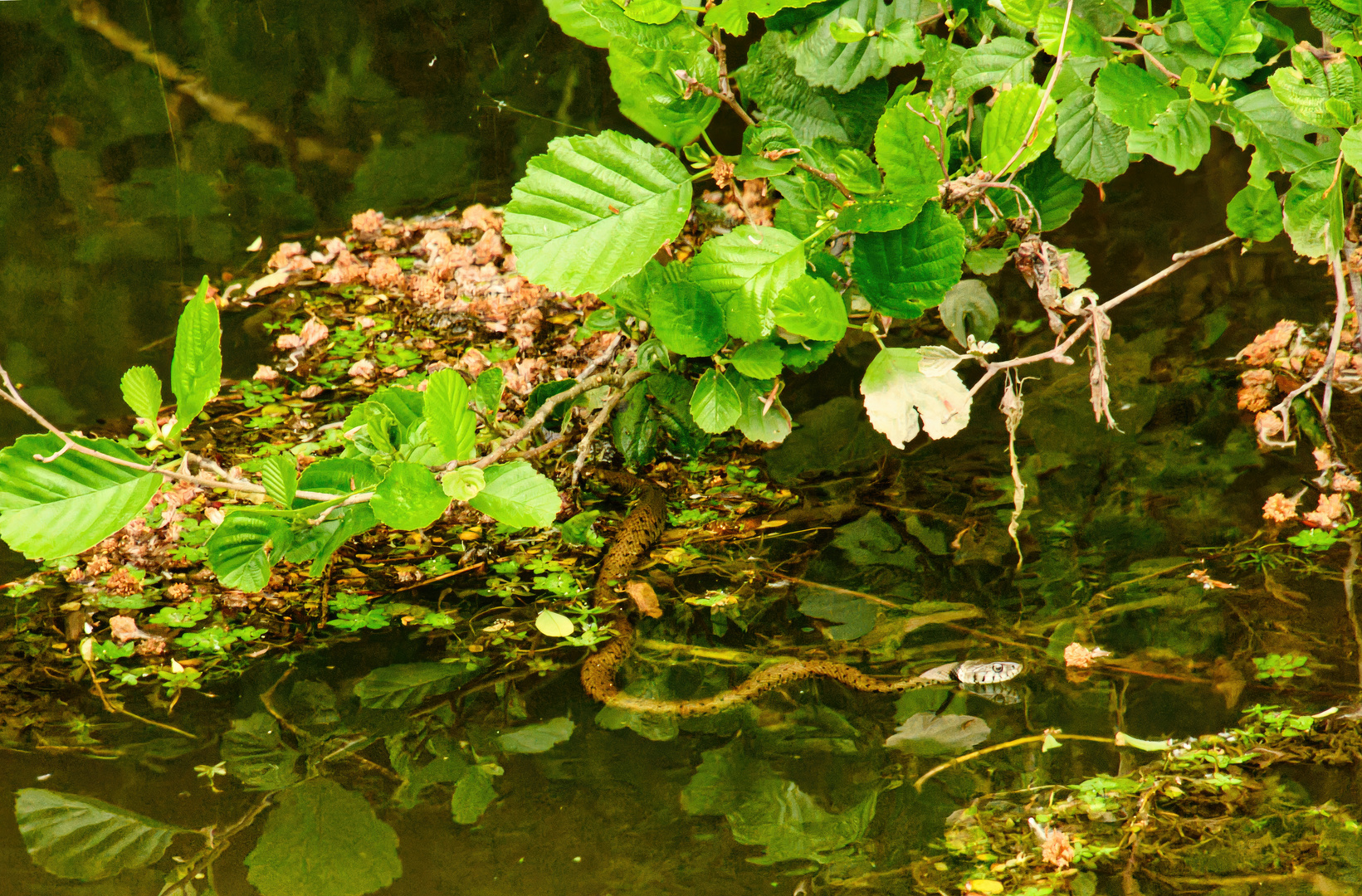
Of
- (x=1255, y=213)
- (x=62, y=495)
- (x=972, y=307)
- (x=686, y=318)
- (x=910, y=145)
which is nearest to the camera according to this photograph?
(x=62, y=495)

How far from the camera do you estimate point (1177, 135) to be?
4.06 feet

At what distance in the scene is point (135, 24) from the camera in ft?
6.50

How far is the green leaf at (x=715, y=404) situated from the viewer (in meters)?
1.36

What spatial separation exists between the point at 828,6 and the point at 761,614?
2.78ft

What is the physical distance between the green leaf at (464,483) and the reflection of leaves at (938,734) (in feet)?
1.94

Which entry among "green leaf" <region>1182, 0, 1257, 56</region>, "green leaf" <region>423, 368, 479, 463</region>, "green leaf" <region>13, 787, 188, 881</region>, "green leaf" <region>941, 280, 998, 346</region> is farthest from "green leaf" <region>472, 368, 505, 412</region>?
"green leaf" <region>1182, 0, 1257, 56</region>

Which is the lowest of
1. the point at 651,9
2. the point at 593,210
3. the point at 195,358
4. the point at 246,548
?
the point at 246,548

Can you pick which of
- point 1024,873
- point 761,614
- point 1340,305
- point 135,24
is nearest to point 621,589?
point 761,614

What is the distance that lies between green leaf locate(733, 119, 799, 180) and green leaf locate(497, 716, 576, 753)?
74 cm

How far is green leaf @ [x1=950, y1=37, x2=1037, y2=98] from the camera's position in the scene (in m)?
1.30

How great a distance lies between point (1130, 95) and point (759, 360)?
22.1 inches

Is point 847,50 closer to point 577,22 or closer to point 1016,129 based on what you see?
point 1016,129

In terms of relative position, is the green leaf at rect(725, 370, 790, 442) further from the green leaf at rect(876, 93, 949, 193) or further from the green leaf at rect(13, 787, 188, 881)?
the green leaf at rect(13, 787, 188, 881)

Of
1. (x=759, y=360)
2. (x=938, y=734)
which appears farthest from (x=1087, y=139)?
(x=938, y=734)
